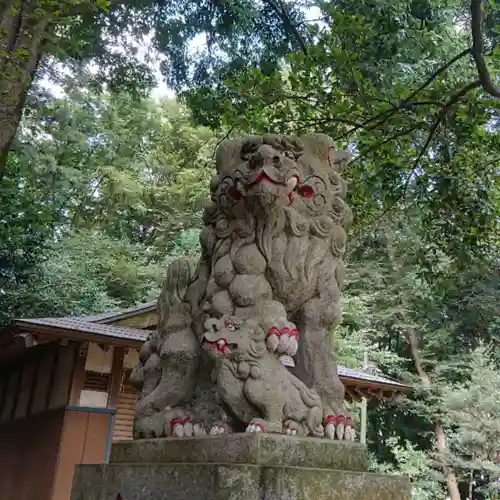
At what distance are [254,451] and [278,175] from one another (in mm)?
1268

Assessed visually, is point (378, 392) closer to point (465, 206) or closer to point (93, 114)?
point (465, 206)

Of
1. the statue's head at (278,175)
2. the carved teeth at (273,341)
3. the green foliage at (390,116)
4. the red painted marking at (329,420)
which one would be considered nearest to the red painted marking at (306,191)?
the statue's head at (278,175)

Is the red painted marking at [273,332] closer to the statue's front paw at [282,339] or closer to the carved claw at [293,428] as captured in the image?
the statue's front paw at [282,339]

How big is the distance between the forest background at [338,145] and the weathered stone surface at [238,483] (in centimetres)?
273

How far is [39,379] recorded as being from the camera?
7316 mm

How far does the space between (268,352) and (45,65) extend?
20.6 ft

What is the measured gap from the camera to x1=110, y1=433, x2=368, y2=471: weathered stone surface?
215cm

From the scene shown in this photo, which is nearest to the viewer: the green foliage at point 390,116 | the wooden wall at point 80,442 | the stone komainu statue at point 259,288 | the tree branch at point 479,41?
the stone komainu statue at point 259,288

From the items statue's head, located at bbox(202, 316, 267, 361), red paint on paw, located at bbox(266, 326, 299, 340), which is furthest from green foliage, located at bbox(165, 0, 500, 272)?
statue's head, located at bbox(202, 316, 267, 361)

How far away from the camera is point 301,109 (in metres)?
5.42

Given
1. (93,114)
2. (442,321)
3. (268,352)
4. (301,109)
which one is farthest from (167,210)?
(268,352)

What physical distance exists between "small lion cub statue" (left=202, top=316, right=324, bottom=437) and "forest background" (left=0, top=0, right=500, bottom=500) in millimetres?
2501

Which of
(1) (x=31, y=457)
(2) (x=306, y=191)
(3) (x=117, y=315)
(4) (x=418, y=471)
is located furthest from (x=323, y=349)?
(4) (x=418, y=471)

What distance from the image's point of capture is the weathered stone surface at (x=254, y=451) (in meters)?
2.15
